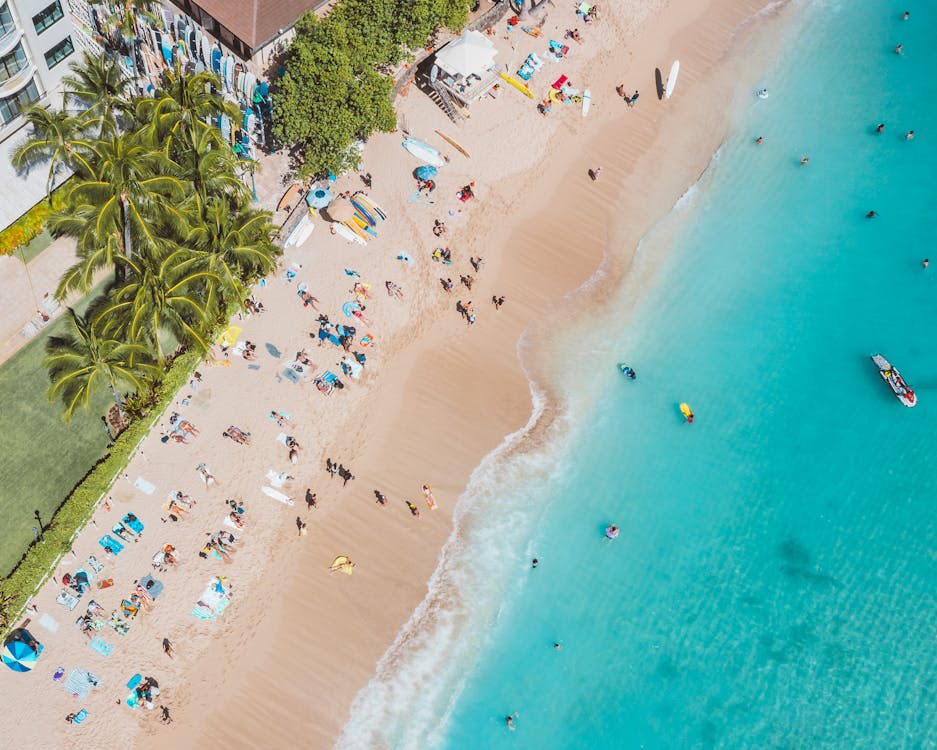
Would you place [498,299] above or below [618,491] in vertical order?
above

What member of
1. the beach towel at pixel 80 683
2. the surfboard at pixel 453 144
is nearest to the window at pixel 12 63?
the surfboard at pixel 453 144

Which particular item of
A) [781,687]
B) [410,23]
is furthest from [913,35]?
[781,687]

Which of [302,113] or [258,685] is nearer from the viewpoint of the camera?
[258,685]

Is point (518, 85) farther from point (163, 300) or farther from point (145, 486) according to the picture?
point (145, 486)

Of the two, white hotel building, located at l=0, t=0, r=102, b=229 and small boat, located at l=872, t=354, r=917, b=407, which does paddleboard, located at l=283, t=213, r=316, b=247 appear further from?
small boat, located at l=872, t=354, r=917, b=407

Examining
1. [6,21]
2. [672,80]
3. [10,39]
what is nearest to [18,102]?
[10,39]

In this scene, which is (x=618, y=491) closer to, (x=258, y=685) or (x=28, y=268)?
(x=258, y=685)

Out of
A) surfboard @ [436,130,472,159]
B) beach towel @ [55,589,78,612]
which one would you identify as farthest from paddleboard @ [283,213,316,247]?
beach towel @ [55,589,78,612]
